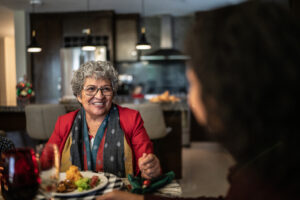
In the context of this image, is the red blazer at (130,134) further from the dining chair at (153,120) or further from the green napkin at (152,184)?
the dining chair at (153,120)

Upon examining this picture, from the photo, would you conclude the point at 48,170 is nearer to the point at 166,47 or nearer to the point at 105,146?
the point at 105,146

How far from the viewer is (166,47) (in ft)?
20.2

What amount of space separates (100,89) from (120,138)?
294mm

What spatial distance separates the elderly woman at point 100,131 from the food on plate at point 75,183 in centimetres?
45

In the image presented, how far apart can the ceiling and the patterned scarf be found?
160 inches

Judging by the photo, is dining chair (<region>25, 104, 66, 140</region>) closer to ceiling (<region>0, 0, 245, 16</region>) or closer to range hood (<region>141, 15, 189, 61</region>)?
ceiling (<region>0, 0, 245, 16</region>)

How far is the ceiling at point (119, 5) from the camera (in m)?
5.23

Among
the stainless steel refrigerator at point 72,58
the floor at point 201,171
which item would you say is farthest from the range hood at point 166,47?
the floor at point 201,171

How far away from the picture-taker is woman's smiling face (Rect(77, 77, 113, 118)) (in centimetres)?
159

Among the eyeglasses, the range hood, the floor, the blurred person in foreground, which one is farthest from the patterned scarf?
the range hood

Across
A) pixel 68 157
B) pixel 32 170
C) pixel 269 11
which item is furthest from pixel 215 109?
pixel 68 157

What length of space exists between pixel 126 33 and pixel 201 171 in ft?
11.1

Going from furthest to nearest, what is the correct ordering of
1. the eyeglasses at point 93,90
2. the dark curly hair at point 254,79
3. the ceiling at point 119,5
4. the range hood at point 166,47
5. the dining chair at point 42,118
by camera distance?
1. the range hood at point 166,47
2. the ceiling at point 119,5
3. the dining chair at point 42,118
4. the eyeglasses at point 93,90
5. the dark curly hair at point 254,79

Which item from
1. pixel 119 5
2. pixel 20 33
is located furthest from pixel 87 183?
pixel 20 33
